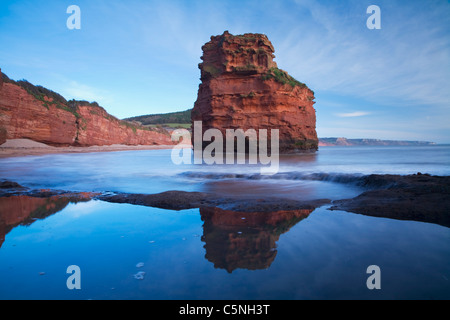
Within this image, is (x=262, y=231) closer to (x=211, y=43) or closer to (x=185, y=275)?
(x=185, y=275)

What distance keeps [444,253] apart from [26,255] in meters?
3.89

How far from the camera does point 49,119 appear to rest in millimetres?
23109

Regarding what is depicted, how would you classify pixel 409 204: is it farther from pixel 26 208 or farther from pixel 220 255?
pixel 26 208

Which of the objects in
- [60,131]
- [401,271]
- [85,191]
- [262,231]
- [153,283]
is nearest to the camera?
[153,283]

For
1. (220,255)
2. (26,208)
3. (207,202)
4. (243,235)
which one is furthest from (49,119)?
(220,255)

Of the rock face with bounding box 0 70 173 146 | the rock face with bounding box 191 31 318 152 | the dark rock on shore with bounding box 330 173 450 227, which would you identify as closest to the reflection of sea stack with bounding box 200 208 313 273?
the dark rock on shore with bounding box 330 173 450 227

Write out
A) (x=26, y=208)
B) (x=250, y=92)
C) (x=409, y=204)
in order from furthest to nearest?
(x=250, y=92), (x=26, y=208), (x=409, y=204)

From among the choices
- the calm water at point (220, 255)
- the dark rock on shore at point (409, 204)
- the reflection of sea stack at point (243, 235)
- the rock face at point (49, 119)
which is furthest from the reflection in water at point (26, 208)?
the rock face at point (49, 119)

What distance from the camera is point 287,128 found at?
792 inches

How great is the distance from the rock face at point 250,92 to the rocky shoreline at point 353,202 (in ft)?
49.2

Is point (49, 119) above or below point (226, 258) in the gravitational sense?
above

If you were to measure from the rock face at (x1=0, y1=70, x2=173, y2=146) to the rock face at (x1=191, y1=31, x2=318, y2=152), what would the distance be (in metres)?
15.1

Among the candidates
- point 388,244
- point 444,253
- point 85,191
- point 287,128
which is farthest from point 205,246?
point 287,128

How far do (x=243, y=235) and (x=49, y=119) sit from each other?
2703 cm
